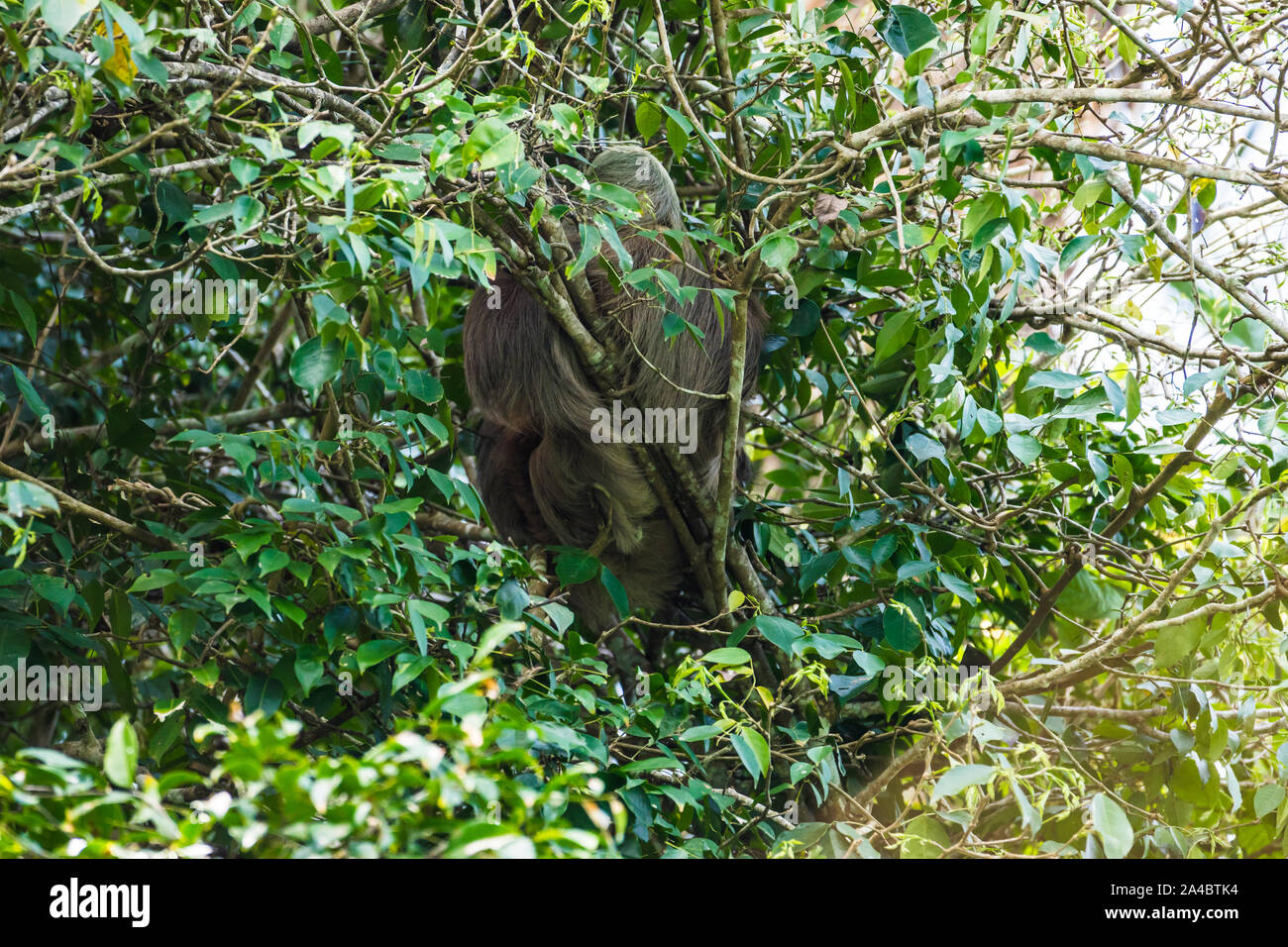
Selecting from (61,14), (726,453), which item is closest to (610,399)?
(726,453)

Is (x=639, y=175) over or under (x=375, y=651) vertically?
over

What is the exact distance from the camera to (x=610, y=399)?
402 centimetres

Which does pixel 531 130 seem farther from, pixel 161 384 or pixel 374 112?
pixel 161 384

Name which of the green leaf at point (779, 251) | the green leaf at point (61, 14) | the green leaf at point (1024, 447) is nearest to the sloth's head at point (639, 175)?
the green leaf at point (779, 251)

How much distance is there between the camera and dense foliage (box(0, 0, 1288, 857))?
2807 mm

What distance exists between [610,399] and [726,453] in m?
0.49

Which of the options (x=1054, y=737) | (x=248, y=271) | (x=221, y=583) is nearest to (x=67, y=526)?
(x=248, y=271)

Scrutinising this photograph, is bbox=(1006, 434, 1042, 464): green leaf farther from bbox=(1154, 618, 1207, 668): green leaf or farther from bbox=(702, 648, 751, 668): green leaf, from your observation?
bbox=(702, 648, 751, 668): green leaf

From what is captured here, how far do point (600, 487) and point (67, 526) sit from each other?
1.87 metres

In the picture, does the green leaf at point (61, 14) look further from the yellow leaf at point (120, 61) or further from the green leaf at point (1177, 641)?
the green leaf at point (1177, 641)

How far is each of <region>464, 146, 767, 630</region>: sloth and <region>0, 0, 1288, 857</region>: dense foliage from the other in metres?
0.15

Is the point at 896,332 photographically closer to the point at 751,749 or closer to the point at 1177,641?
the point at 1177,641

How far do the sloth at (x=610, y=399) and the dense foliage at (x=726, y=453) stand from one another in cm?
15

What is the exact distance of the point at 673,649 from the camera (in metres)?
5.06
